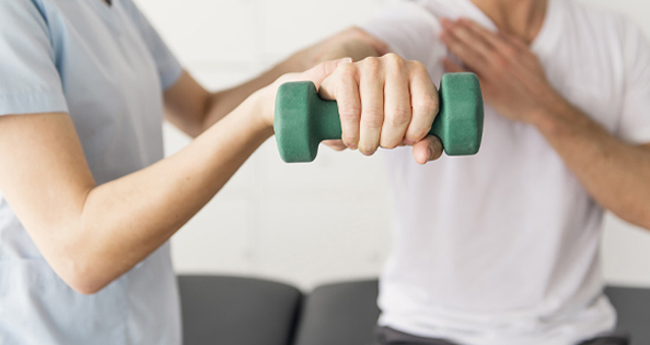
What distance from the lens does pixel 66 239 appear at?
23.0 inches

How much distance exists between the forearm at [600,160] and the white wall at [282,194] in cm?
155

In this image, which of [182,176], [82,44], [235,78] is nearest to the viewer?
[182,176]

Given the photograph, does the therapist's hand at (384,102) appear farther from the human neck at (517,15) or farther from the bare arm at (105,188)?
the human neck at (517,15)

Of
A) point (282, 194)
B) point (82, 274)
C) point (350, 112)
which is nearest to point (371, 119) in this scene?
point (350, 112)

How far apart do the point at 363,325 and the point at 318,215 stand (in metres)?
1.22

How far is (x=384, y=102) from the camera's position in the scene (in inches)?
18.9

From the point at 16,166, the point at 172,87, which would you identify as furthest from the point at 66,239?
the point at 172,87

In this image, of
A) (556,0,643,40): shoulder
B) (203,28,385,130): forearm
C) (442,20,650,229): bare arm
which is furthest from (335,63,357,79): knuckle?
(556,0,643,40): shoulder

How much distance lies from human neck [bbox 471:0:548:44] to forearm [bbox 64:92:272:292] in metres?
0.66

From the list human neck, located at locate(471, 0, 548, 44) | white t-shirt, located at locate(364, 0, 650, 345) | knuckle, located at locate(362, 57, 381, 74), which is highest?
knuckle, located at locate(362, 57, 381, 74)

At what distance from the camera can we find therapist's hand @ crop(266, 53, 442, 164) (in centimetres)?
47

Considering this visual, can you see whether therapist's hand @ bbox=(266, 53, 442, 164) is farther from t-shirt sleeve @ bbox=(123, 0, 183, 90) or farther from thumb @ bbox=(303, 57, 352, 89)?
t-shirt sleeve @ bbox=(123, 0, 183, 90)

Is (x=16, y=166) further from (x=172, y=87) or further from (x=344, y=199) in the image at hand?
(x=344, y=199)

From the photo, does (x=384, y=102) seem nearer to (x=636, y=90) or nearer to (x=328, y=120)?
(x=328, y=120)
